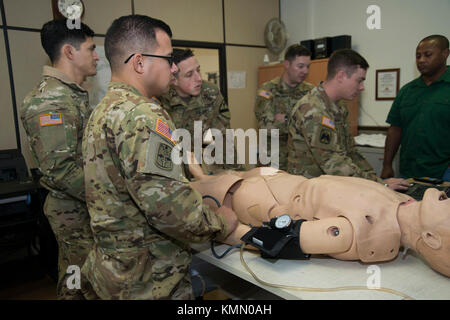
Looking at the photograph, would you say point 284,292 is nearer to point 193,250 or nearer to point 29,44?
point 193,250

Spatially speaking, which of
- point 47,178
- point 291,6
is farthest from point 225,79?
point 47,178

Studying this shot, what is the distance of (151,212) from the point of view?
1.04 metres

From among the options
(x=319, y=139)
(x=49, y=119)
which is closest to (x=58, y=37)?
(x=49, y=119)

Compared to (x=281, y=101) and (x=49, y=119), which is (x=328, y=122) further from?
(x=49, y=119)

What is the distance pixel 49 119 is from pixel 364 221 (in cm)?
153

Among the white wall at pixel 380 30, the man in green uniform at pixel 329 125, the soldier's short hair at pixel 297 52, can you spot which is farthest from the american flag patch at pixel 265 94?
the white wall at pixel 380 30

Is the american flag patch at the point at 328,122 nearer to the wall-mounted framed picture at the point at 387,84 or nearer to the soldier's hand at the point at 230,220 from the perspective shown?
the soldier's hand at the point at 230,220

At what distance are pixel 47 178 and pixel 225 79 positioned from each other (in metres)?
3.02

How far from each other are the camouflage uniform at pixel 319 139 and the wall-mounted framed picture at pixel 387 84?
177 centimetres

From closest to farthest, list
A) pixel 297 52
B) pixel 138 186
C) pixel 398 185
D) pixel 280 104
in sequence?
1. pixel 138 186
2. pixel 398 185
3. pixel 297 52
4. pixel 280 104

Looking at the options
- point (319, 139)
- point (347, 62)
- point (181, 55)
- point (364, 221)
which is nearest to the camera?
point (364, 221)

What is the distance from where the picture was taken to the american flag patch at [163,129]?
1035 millimetres

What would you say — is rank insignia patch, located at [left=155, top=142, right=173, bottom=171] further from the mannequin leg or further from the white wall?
the white wall

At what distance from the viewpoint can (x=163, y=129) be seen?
1049 millimetres
